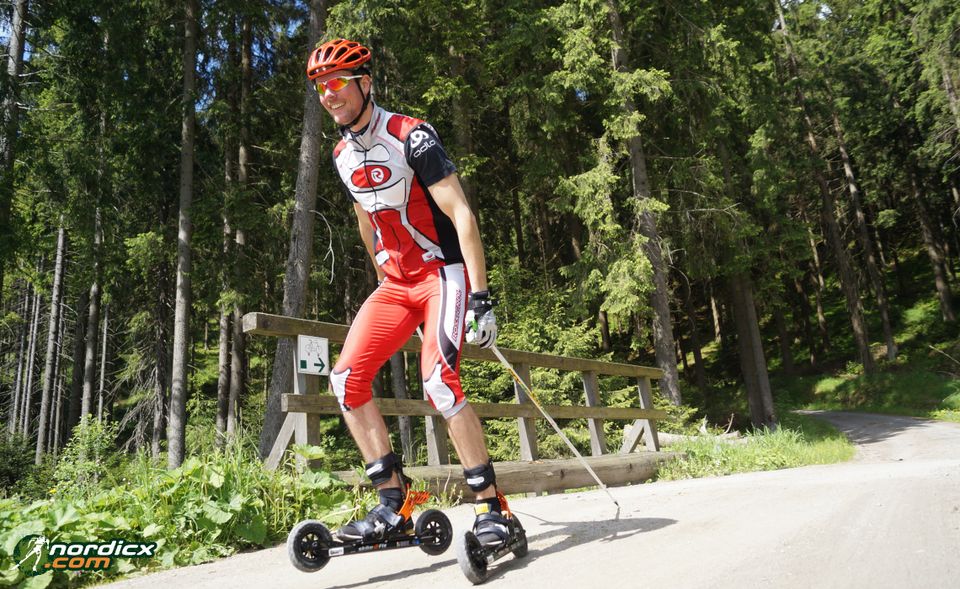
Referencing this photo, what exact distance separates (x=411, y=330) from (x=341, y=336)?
4.72ft

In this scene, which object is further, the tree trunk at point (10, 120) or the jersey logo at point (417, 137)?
the tree trunk at point (10, 120)

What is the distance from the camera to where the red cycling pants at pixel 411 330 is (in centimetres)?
346

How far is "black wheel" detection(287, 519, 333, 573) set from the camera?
120 inches

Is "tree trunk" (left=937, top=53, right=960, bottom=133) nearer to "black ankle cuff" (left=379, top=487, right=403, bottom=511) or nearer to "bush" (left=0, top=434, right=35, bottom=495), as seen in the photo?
"black ankle cuff" (left=379, top=487, right=403, bottom=511)

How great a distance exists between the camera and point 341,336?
16.6 feet

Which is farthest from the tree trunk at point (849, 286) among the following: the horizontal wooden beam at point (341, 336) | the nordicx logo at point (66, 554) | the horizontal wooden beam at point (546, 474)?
the nordicx logo at point (66, 554)

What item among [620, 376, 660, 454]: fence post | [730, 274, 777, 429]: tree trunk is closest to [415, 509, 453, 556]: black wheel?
[620, 376, 660, 454]: fence post

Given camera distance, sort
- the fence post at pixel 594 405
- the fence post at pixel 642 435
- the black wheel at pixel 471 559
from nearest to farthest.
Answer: the black wheel at pixel 471 559, the fence post at pixel 594 405, the fence post at pixel 642 435

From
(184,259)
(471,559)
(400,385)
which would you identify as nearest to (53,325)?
(184,259)

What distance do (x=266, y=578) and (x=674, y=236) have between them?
16735 mm

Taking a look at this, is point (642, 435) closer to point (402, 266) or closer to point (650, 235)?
point (402, 266)

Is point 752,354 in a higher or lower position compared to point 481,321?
higher

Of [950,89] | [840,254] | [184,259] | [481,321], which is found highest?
[950,89]

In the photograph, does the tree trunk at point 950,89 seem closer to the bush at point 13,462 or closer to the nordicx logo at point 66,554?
the nordicx logo at point 66,554
